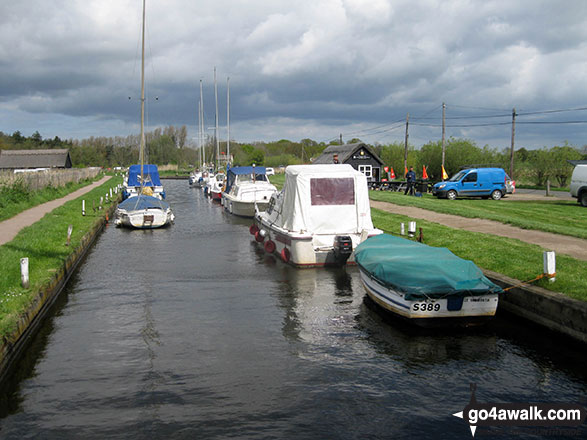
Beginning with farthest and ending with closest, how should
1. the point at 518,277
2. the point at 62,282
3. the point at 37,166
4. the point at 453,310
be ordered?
the point at 37,166, the point at 62,282, the point at 518,277, the point at 453,310

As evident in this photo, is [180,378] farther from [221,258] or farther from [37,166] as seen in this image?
[37,166]

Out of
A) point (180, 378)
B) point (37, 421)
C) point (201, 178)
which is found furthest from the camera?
point (201, 178)

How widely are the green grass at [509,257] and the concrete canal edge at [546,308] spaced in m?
0.27

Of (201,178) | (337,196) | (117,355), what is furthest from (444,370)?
(201,178)

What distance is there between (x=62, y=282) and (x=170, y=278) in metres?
2.90

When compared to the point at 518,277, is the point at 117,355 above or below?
below

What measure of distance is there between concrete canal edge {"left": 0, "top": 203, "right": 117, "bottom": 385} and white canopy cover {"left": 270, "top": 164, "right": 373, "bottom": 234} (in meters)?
6.79

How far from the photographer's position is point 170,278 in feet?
53.6

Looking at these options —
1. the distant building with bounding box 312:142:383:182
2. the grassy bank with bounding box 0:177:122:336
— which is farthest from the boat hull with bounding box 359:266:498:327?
the distant building with bounding box 312:142:383:182

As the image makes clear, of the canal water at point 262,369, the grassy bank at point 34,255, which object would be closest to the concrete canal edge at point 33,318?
the grassy bank at point 34,255

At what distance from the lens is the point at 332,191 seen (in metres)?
17.8

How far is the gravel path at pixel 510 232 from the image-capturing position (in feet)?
52.3

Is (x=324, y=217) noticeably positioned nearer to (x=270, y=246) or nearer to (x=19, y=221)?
(x=270, y=246)

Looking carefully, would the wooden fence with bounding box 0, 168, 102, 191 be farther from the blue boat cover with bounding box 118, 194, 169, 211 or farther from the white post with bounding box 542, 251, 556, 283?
the white post with bounding box 542, 251, 556, 283
